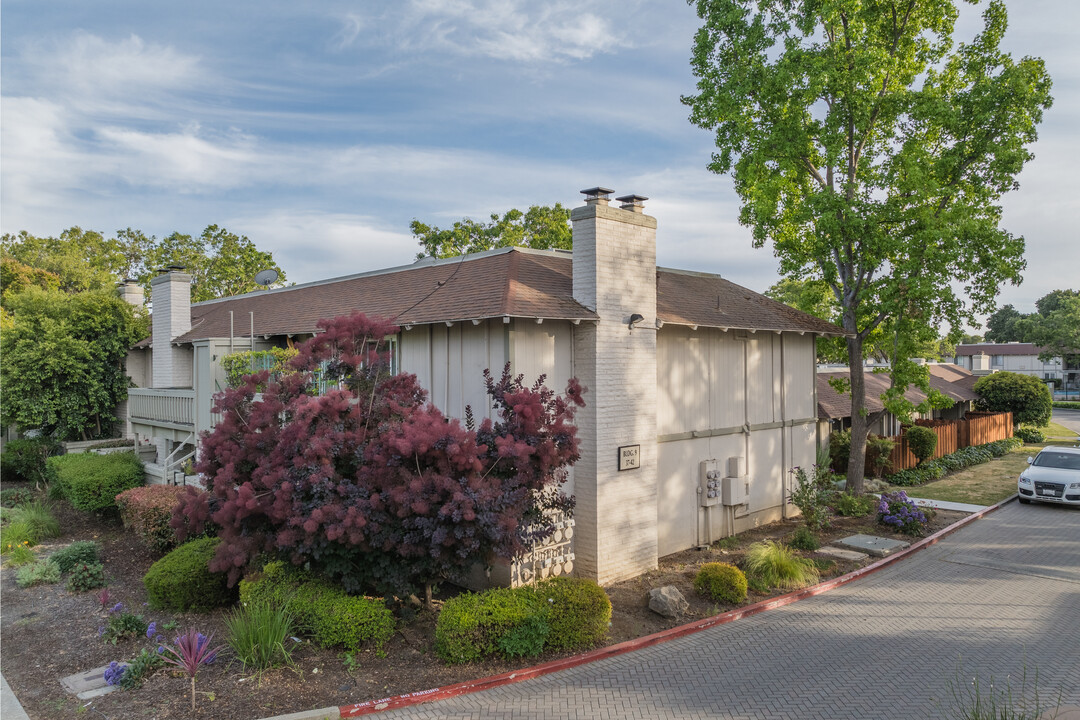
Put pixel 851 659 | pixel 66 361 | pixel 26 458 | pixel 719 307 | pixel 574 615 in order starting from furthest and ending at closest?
pixel 26 458, pixel 66 361, pixel 719 307, pixel 574 615, pixel 851 659

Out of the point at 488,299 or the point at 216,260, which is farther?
the point at 216,260

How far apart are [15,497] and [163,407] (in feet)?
17.2

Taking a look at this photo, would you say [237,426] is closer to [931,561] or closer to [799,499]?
[799,499]

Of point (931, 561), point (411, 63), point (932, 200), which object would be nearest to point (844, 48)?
point (932, 200)

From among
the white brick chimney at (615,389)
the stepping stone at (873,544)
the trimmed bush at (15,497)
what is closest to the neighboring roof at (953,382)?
the stepping stone at (873,544)

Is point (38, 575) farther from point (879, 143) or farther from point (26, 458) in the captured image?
point (879, 143)

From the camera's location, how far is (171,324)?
1967 centimetres

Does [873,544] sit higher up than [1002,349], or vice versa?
[1002,349]

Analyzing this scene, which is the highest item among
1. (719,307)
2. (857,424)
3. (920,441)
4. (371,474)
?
(719,307)

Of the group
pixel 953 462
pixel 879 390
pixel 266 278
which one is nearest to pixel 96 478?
pixel 266 278

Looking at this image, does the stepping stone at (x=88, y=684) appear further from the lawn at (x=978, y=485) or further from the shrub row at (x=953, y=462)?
the shrub row at (x=953, y=462)

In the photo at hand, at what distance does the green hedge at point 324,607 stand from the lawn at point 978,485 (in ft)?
54.6

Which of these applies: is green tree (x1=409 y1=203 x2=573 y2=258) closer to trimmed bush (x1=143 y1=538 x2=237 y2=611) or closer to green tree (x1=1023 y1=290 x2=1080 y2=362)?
trimmed bush (x1=143 y1=538 x2=237 y2=611)

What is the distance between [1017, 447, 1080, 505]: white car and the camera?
17.7 meters
